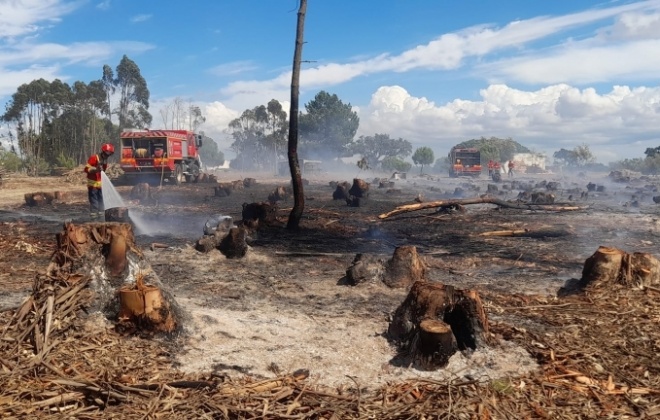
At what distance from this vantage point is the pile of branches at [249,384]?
3.21 meters

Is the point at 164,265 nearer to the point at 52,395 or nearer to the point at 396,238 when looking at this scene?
the point at 52,395

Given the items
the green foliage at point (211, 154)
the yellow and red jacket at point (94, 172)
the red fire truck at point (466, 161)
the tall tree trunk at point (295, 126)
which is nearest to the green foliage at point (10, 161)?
the yellow and red jacket at point (94, 172)

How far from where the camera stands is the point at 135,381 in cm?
355

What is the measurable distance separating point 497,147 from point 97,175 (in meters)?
79.6

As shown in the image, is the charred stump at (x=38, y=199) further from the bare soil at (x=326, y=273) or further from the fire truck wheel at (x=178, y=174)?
the fire truck wheel at (x=178, y=174)

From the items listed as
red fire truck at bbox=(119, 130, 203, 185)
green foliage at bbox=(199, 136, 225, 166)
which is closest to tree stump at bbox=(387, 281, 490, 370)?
red fire truck at bbox=(119, 130, 203, 185)

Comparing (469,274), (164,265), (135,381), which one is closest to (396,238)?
(469,274)

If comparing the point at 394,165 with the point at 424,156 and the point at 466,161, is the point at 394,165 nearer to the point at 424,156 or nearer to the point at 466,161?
the point at 424,156

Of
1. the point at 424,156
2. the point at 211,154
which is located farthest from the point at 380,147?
the point at 211,154

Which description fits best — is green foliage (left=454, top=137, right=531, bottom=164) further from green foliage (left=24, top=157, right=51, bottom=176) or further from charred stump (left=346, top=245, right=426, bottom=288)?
charred stump (left=346, top=245, right=426, bottom=288)

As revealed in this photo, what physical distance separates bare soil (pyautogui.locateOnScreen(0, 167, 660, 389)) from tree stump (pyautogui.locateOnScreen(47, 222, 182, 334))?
0.35 meters

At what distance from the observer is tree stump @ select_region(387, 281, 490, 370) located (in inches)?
156

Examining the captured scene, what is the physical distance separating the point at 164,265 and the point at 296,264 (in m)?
2.17

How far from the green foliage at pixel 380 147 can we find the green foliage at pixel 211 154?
1435 inches
